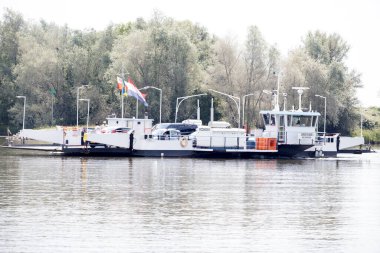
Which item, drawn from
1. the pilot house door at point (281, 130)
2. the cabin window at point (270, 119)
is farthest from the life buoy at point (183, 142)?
the pilot house door at point (281, 130)

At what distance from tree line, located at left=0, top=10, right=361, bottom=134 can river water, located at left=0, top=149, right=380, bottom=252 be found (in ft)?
216

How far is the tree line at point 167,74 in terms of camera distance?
132m

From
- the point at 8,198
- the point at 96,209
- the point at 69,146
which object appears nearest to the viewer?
the point at 96,209

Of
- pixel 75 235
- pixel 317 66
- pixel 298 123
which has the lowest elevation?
pixel 75 235

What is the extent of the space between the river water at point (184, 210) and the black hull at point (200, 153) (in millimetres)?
15860

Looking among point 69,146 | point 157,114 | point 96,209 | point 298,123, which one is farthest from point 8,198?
point 157,114

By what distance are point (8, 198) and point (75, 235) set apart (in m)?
11.7

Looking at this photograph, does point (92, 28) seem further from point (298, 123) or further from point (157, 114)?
point (298, 123)

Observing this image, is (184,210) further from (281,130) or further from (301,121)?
(301,121)

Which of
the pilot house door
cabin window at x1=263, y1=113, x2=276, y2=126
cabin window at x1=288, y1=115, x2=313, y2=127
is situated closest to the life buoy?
cabin window at x1=263, y1=113, x2=276, y2=126

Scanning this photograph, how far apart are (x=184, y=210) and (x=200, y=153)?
47.1 metres

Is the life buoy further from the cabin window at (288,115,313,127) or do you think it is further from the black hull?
the cabin window at (288,115,313,127)

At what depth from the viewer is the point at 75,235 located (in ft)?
99.8

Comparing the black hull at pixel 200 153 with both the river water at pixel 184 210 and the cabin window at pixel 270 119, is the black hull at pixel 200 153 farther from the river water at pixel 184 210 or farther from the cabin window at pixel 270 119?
the river water at pixel 184 210
